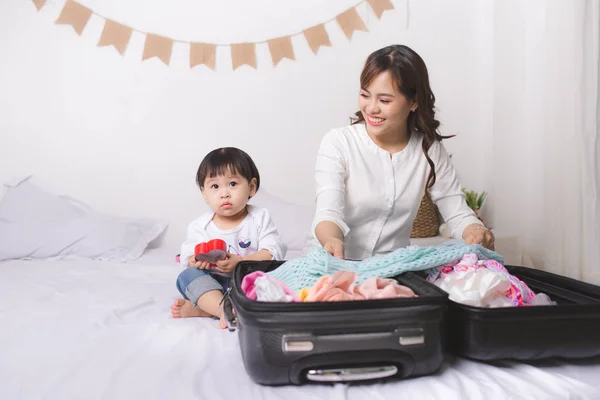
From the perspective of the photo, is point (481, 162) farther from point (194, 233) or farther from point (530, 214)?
point (194, 233)

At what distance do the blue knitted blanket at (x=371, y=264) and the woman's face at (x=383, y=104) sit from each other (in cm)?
48

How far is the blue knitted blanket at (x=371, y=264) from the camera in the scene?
116 cm

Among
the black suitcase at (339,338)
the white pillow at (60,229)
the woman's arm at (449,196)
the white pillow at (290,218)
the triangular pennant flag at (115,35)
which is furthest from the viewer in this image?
the triangular pennant flag at (115,35)

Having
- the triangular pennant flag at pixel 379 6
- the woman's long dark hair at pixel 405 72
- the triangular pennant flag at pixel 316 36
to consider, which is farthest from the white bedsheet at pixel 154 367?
the triangular pennant flag at pixel 379 6

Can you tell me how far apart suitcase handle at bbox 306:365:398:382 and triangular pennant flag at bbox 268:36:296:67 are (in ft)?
7.00

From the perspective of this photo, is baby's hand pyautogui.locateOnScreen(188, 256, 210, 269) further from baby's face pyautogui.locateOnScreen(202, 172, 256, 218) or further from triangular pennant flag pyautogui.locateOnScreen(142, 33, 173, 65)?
triangular pennant flag pyautogui.locateOnScreen(142, 33, 173, 65)

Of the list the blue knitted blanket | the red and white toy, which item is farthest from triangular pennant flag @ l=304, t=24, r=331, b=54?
the blue knitted blanket

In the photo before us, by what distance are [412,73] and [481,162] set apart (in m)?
1.64

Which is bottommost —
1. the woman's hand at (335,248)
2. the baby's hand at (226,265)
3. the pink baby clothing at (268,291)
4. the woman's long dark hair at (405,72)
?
the baby's hand at (226,265)

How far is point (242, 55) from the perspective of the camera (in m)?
2.83

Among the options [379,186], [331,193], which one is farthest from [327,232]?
[379,186]

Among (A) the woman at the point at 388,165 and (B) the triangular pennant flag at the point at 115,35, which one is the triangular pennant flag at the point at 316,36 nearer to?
(B) the triangular pennant flag at the point at 115,35

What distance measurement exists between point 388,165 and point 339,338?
0.82 m

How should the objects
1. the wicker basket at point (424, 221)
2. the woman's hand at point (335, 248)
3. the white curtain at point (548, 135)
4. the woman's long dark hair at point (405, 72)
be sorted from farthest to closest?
the wicker basket at point (424, 221) < the white curtain at point (548, 135) < the woman's long dark hair at point (405, 72) < the woman's hand at point (335, 248)
